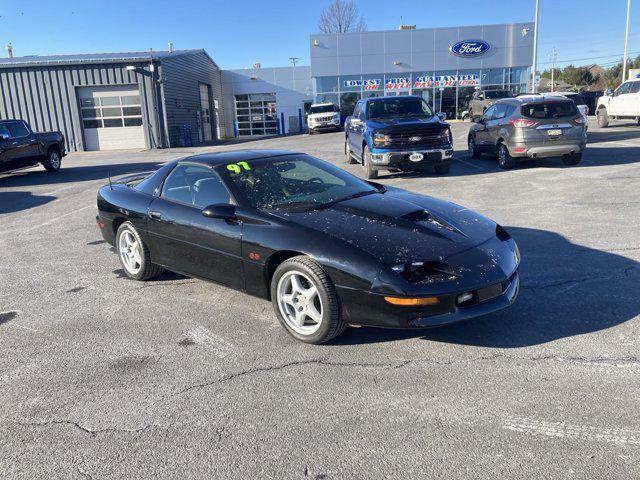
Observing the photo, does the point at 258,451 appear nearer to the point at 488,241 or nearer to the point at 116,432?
the point at 116,432

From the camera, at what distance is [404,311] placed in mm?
3439

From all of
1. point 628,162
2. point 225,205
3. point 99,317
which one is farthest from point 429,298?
point 628,162

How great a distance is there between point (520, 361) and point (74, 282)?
453 cm

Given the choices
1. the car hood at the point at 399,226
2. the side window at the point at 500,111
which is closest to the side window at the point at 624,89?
the side window at the point at 500,111

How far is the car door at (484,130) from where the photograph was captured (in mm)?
13833

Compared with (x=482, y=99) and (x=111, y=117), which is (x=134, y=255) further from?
(x=482, y=99)

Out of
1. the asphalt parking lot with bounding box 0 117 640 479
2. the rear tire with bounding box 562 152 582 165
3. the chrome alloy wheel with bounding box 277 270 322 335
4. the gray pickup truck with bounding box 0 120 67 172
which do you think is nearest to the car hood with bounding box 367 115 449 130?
the rear tire with bounding box 562 152 582 165

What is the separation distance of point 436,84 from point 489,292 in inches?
1454

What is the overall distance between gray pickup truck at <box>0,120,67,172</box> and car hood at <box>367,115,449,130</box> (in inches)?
406

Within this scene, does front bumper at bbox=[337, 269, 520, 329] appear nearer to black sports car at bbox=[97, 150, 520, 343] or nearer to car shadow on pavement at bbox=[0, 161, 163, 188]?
black sports car at bbox=[97, 150, 520, 343]

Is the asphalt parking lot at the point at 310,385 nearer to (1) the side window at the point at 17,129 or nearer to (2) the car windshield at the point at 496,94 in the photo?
(1) the side window at the point at 17,129

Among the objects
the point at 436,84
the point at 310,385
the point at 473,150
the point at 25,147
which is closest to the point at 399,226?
the point at 310,385

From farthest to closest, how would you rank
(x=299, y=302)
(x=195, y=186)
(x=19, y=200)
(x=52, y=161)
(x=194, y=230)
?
1. (x=52, y=161)
2. (x=19, y=200)
3. (x=195, y=186)
4. (x=194, y=230)
5. (x=299, y=302)

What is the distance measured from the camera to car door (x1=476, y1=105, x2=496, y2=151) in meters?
13.8
